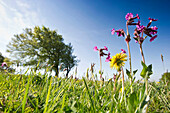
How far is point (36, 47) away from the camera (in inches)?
1050

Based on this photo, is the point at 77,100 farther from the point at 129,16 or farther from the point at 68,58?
the point at 68,58

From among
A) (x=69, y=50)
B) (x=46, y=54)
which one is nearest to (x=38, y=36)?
(x=46, y=54)

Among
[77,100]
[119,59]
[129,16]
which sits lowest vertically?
[77,100]

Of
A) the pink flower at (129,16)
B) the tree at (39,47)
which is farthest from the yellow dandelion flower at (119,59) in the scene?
the tree at (39,47)

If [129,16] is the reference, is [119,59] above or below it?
below

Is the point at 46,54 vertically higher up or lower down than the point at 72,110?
higher up

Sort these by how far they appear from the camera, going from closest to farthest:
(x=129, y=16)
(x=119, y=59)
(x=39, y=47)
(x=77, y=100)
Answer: (x=77, y=100) → (x=119, y=59) → (x=129, y=16) → (x=39, y=47)

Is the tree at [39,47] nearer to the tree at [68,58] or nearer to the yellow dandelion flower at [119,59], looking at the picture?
the tree at [68,58]

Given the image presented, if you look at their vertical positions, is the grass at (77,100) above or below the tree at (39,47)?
below

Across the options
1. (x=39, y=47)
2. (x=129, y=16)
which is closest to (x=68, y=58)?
(x=39, y=47)

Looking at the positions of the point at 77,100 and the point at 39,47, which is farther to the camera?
the point at 39,47

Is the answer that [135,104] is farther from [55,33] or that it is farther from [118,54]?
[55,33]

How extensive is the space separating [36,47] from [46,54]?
284cm

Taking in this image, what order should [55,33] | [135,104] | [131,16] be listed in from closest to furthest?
[135,104], [131,16], [55,33]
